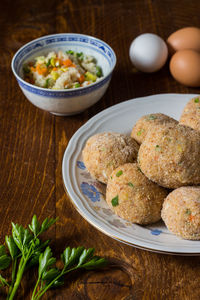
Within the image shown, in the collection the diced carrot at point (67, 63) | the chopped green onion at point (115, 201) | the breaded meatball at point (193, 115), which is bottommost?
the chopped green onion at point (115, 201)

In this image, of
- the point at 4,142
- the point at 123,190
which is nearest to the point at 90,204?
the point at 123,190

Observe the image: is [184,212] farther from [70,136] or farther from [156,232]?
[70,136]

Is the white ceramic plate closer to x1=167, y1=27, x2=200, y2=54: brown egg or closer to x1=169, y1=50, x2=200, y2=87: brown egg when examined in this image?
x1=169, y1=50, x2=200, y2=87: brown egg

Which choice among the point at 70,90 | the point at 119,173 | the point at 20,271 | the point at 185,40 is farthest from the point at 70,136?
the point at 185,40

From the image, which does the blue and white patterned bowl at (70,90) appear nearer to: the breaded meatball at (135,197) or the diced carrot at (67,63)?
the diced carrot at (67,63)

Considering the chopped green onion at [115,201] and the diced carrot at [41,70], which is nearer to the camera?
the chopped green onion at [115,201]

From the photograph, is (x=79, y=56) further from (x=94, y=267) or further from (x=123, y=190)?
(x=94, y=267)

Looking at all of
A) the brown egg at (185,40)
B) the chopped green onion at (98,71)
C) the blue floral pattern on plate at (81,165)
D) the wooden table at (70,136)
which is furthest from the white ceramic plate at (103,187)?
the brown egg at (185,40)

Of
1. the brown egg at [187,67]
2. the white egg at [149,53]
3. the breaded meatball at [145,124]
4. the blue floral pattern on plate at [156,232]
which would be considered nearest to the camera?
the blue floral pattern on plate at [156,232]
